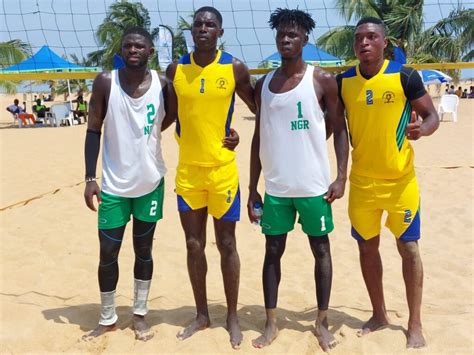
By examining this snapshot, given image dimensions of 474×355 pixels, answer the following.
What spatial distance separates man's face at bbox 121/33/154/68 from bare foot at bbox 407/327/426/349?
231cm

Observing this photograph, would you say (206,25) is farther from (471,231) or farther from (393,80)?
(471,231)

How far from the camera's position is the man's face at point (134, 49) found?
2932 millimetres

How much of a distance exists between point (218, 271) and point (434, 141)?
28.6 feet

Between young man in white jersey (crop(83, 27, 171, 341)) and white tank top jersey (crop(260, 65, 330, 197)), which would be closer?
white tank top jersey (crop(260, 65, 330, 197))

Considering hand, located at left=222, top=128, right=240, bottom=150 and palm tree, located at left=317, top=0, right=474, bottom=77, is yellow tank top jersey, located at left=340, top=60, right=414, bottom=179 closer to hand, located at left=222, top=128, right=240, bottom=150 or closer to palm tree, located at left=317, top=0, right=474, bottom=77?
hand, located at left=222, top=128, right=240, bottom=150

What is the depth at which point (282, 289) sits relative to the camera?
4.11 metres

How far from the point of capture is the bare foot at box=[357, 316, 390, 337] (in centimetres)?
318

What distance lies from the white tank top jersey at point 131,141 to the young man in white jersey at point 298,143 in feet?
2.07

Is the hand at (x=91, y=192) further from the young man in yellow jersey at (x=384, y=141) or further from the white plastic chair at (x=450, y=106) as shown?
the white plastic chair at (x=450, y=106)

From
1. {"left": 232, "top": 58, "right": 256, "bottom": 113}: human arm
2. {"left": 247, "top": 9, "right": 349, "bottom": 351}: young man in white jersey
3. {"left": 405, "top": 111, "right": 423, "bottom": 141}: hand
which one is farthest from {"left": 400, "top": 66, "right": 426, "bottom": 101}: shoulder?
{"left": 232, "top": 58, "right": 256, "bottom": 113}: human arm

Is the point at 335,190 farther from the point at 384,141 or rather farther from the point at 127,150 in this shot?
the point at 127,150

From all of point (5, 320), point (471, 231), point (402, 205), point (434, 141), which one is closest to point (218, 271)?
point (5, 320)

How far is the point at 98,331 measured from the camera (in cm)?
319

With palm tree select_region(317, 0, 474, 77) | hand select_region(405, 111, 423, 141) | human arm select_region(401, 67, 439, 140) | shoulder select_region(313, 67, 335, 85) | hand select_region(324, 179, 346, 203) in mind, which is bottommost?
hand select_region(324, 179, 346, 203)
